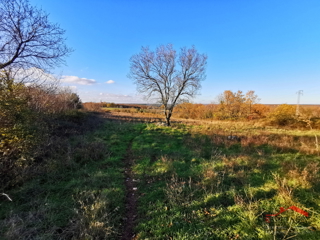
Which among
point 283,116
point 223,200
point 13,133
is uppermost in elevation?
point 283,116

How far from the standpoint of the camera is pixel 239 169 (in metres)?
6.14

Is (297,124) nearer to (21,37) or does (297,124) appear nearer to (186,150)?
(186,150)

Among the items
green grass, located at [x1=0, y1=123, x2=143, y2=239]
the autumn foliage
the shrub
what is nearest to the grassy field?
green grass, located at [x1=0, y1=123, x2=143, y2=239]

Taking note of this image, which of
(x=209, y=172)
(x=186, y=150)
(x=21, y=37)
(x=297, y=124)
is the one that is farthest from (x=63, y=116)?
(x=297, y=124)

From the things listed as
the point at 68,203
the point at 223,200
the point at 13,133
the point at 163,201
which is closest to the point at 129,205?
the point at 163,201

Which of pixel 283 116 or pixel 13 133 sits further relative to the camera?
pixel 283 116

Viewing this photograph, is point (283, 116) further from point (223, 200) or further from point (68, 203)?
point (68, 203)

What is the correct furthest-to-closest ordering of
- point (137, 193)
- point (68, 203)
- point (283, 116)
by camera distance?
point (283, 116), point (137, 193), point (68, 203)

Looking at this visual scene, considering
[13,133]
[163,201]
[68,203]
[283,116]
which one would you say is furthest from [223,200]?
[283,116]

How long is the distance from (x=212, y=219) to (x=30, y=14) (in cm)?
1002

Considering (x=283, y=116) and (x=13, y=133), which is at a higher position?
(x=283, y=116)

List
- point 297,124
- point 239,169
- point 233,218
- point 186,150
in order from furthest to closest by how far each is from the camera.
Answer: point 297,124 → point 186,150 → point 239,169 → point 233,218

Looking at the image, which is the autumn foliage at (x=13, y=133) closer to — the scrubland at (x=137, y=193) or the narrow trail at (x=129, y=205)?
the scrubland at (x=137, y=193)

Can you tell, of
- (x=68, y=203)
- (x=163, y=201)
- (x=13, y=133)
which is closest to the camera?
(x=68, y=203)
